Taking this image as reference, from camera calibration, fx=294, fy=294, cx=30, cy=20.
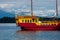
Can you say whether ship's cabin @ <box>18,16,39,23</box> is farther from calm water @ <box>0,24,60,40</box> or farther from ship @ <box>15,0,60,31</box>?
calm water @ <box>0,24,60,40</box>

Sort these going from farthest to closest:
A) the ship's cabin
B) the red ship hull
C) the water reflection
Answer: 1. the ship's cabin
2. the red ship hull
3. the water reflection

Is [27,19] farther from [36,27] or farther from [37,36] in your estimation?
[37,36]

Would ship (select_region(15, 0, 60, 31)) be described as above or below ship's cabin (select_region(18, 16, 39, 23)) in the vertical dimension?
below

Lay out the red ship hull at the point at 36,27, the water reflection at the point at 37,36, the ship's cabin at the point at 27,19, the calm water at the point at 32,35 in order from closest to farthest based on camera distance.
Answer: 1. the water reflection at the point at 37,36
2. the calm water at the point at 32,35
3. the red ship hull at the point at 36,27
4. the ship's cabin at the point at 27,19

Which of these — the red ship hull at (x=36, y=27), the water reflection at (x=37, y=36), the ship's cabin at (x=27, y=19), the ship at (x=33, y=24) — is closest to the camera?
the water reflection at (x=37, y=36)

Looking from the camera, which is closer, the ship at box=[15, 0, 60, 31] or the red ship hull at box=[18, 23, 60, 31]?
the red ship hull at box=[18, 23, 60, 31]

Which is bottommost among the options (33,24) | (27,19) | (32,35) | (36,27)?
(32,35)

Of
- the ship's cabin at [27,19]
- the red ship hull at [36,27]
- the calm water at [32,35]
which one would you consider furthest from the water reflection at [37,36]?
the ship's cabin at [27,19]

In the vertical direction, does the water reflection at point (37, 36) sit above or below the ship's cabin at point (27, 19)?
below

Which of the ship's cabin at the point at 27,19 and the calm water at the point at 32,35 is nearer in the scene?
the calm water at the point at 32,35

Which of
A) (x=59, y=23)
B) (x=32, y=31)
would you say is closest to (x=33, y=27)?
(x=32, y=31)

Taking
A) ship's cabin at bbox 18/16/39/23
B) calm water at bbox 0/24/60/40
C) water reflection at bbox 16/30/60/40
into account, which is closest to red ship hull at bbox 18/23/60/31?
ship's cabin at bbox 18/16/39/23

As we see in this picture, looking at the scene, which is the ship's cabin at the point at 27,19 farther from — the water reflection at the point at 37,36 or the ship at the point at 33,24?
the water reflection at the point at 37,36

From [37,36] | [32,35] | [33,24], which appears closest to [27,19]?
[33,24]
